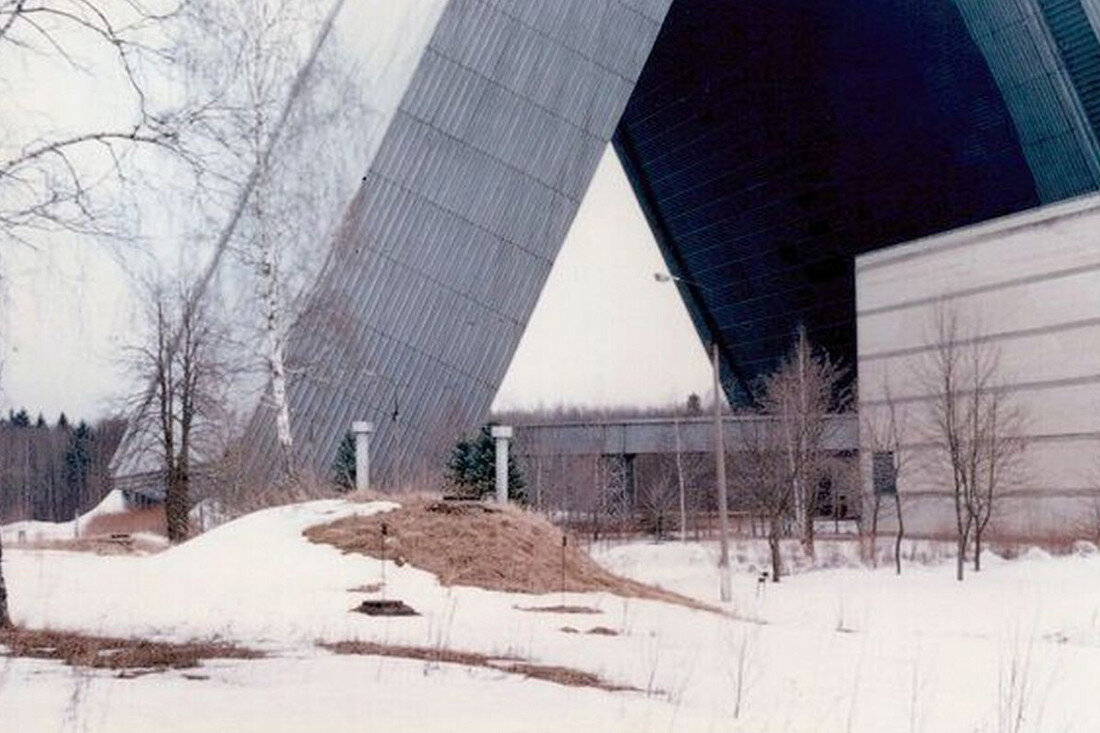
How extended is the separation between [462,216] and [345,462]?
304 inches

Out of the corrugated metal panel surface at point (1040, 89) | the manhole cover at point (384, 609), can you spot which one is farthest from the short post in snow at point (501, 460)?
the corrugated metal panel surface at point (1040, 89)

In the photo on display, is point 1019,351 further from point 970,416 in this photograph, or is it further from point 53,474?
point 53,474

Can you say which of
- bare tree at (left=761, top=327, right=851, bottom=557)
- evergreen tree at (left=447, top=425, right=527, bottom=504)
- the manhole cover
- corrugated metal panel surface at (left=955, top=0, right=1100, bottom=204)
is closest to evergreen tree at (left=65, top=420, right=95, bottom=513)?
bare tree at (left=761, top=327, right=851, bottom=557)

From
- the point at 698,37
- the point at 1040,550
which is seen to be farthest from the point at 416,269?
the point at 698,37

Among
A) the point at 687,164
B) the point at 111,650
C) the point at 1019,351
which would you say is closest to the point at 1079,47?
the point at 1019,351

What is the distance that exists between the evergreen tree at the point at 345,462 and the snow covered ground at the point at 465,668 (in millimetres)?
9278

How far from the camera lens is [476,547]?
16844 mm

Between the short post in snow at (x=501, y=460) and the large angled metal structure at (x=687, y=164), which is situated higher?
the large angled metal structure at (x=687, y=164)

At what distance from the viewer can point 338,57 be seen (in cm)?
2978

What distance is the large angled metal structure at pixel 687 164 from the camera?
31172mm

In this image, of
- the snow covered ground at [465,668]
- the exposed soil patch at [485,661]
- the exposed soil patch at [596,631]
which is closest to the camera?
the snow covered ground at [465,668]

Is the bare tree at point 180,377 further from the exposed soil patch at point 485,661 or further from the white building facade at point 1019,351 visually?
the white building facade at point 1019,351

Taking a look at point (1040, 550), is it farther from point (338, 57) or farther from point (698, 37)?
point (698, 37)

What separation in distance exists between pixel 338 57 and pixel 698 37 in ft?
94.3
